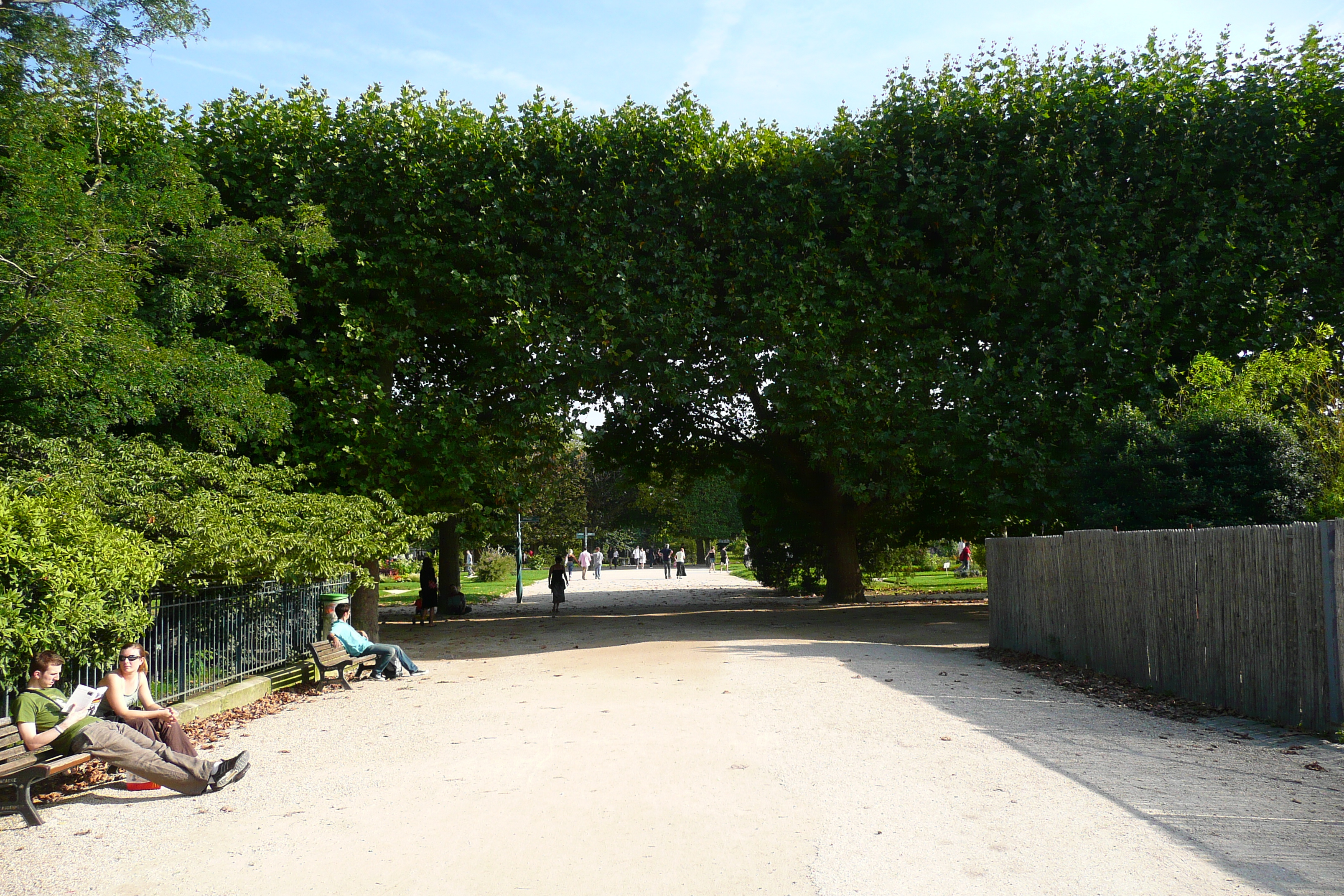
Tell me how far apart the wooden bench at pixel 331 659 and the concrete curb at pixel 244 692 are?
21 centimetres

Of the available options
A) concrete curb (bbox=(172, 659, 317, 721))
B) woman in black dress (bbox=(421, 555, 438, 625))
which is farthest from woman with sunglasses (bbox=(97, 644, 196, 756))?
woman in black dress (bbox=(421, 555, 438, 625))

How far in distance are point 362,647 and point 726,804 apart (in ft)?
28.0

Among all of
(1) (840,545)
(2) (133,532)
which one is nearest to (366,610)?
(2) (133,532)

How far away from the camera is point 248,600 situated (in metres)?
12.5

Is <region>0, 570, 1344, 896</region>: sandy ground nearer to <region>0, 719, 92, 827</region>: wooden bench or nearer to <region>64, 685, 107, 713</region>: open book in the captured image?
<region>0, 719, 92, 827</region>: wooden bench

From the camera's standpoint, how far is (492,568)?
5072 centimetres

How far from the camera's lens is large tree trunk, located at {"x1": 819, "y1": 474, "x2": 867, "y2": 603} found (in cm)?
2620

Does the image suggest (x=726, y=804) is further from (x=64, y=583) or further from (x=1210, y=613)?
(x=1210, y=613)

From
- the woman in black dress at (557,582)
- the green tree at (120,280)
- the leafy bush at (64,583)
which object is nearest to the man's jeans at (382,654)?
the green tree at (120,280)

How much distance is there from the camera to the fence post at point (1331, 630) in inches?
331

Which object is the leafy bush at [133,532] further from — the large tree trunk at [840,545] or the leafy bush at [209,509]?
the large tree trunk at [840,545]

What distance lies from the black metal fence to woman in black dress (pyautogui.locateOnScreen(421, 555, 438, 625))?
26.7 ft

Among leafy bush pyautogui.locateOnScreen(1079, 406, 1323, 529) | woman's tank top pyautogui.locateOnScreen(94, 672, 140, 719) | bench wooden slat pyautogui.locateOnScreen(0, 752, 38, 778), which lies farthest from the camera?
leafy bush pyautogui.locateOnScreen(1079, 406, 1323, 529)

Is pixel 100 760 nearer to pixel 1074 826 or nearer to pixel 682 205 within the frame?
pixel 1074 826
